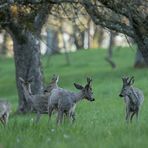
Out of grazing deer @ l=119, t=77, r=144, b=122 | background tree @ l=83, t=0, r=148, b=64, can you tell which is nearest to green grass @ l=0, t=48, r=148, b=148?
grazing deer @ l=119, t=77, r=144, b=122

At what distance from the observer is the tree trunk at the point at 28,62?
82.3 ft

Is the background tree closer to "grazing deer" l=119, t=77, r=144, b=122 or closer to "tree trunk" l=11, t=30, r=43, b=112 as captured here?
"grazing deer" l=119, t=77, r=144, b=122

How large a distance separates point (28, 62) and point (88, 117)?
20.9ft

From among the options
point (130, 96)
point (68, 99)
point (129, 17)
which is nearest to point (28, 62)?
point (130, 96)

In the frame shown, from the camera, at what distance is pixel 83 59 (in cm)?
5450

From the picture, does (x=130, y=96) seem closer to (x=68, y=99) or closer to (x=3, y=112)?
(x=68, y=99)

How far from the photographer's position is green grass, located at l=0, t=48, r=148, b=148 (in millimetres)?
11762

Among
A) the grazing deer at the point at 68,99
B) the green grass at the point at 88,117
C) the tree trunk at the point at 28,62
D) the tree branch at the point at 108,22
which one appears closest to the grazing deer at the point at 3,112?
the green grass at the point at 88,117

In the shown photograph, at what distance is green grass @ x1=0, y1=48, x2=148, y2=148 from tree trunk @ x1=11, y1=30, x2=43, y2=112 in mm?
1894

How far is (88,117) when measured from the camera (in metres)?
19.6

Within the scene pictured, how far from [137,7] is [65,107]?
122 inches

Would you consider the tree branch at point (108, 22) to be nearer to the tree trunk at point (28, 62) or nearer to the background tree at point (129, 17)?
the background tree at point (129, 17)

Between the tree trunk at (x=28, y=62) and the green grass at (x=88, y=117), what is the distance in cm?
189

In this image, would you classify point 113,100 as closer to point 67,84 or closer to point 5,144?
point 67,84
